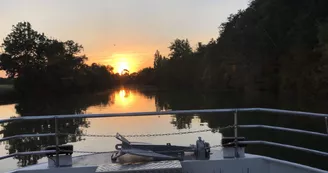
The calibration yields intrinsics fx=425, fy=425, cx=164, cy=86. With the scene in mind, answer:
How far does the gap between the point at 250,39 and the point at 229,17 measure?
11272 millimetres

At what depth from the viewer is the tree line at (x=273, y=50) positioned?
1368 inches

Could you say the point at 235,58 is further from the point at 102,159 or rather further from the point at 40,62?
the point at 102,159

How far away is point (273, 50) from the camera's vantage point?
145 ft

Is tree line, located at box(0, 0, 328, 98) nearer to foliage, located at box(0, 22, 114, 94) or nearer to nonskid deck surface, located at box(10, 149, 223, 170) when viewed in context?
foliage, located at box(0, 22, 114, 94)

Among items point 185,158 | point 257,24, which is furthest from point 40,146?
point 257,24

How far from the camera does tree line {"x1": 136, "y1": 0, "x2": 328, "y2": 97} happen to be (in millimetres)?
34750

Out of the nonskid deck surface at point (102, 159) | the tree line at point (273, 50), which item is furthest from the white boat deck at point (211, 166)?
the tree line at point (273, 50)

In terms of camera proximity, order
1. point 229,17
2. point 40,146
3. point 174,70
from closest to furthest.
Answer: point 40,146 → point 229,17 → point 174,70

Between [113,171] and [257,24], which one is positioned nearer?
[113,171]

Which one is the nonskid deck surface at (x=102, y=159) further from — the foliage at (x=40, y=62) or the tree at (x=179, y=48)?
the tree at (x=179, y=48)

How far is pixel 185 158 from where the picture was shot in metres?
4.29

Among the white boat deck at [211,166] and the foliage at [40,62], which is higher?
the foliage at [40,62]

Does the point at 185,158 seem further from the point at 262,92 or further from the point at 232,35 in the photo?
the point at 232,35

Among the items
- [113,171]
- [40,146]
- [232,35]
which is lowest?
[40,146]
